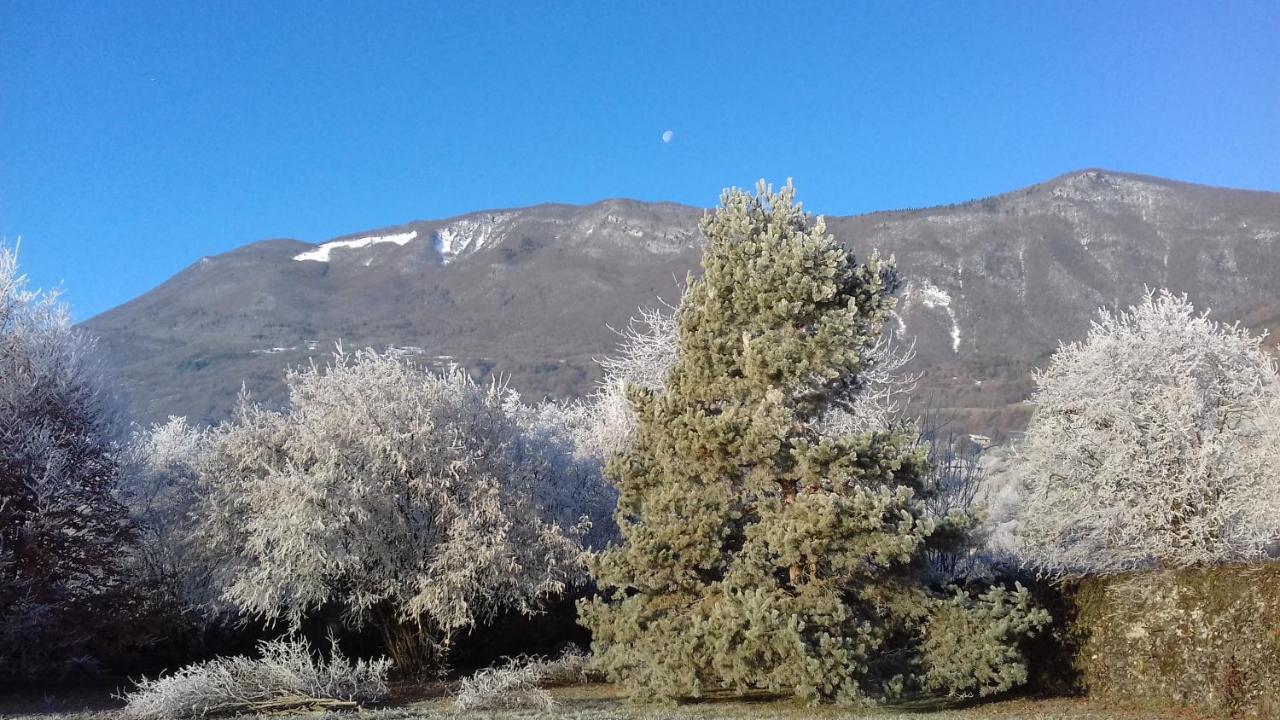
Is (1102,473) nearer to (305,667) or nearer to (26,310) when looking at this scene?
(305,667)

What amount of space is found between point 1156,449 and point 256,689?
18704 millimetres

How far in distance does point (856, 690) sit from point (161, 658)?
17647 mm

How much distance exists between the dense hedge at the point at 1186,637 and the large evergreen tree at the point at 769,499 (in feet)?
6.38

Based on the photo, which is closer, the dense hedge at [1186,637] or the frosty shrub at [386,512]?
the dense hedge at [1186,637]

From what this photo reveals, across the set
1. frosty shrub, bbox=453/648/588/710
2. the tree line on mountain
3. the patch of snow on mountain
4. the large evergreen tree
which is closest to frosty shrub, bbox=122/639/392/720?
frosty shrub, bbox=453/648/588/710

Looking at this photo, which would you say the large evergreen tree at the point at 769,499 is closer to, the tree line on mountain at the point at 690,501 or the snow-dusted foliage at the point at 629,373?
the tree line on mountain at the point at 690,501

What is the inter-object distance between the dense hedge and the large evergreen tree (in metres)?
1.95

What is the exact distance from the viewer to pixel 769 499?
14125 mm

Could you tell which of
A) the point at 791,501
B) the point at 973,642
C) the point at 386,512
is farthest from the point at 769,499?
the point at 386,512

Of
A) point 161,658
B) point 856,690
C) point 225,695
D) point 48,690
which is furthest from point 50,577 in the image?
point 856,690

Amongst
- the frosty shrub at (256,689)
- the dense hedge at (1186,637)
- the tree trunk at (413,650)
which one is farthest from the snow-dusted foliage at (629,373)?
the dense hedge at (1186,637)

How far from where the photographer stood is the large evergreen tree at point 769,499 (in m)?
13.3

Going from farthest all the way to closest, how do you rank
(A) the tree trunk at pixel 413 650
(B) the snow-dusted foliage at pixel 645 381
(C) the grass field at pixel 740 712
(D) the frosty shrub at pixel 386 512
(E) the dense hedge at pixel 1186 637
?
(B) the snow-dusted foliage at pixel 645 381, (A) the tree trunk at pixel 413 650, (D) the frosty shrub at pixel 386 512, (C) the grass field at pixel 740 712, (E) the dense hedge at pixel 1186 637

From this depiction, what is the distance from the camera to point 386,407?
1992cm
